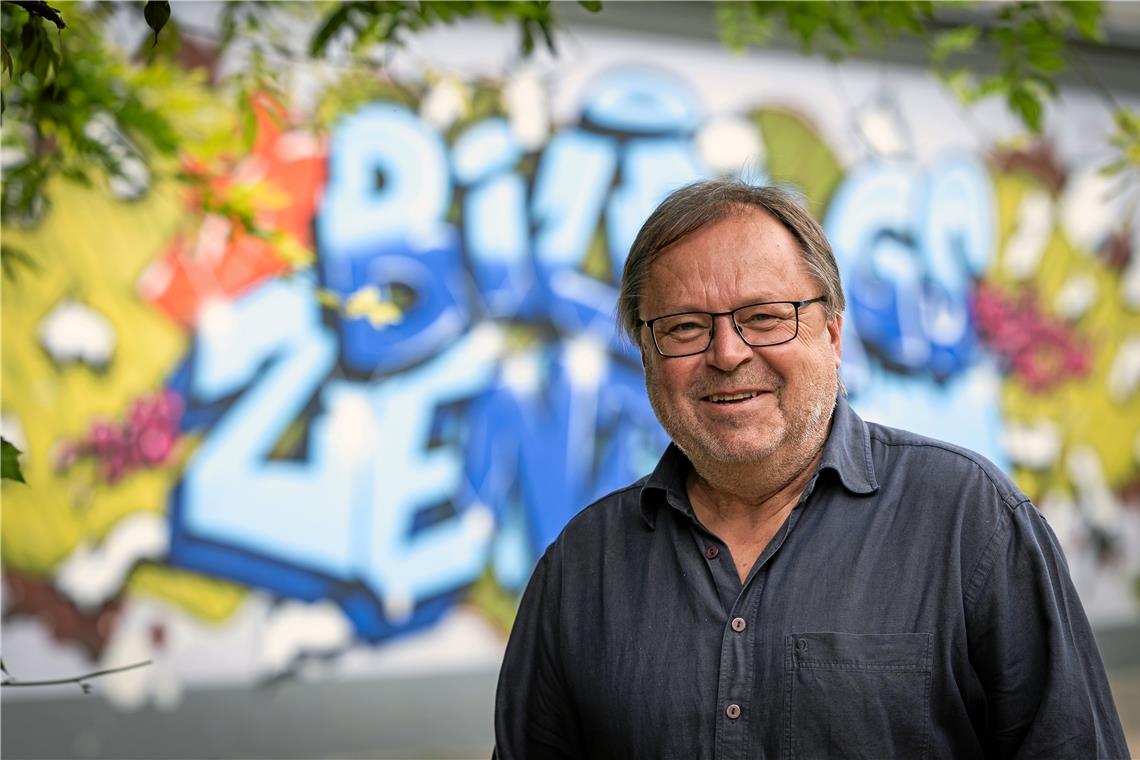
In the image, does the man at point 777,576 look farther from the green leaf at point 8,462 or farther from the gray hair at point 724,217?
the green leaf at point 8,462

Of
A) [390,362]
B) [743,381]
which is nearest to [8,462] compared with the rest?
[743,381]

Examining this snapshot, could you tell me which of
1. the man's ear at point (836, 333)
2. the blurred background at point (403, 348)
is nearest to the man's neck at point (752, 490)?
the man's ear at point (836, 333)

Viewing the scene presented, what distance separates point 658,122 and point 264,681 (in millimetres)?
3734

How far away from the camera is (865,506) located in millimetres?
2250

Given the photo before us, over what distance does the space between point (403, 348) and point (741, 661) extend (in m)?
4.71

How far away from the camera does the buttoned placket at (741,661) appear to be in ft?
6.98

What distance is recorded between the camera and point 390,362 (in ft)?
21.8

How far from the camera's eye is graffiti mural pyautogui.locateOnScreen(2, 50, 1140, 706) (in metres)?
5.97

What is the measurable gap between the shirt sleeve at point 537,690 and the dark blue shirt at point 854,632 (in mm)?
15

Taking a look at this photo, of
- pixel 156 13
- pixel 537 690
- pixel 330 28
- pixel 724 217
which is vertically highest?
pixel 330 28

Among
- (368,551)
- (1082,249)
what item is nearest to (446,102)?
(368,551)

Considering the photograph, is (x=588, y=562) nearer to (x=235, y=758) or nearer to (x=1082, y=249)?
(x=235, y=758)

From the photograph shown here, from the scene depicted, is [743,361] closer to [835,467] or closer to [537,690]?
[835,467]

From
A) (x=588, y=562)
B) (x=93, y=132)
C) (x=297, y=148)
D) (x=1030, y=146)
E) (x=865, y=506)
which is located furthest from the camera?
(x=1030, y=146)
